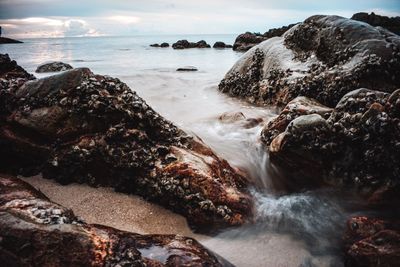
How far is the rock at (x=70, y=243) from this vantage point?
6.48 feet

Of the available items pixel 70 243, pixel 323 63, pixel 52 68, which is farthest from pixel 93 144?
pixel 52 68

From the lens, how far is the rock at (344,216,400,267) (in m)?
2.51

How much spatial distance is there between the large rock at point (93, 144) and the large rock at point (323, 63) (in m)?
3.37

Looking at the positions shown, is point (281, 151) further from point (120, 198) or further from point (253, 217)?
point (120, 198)

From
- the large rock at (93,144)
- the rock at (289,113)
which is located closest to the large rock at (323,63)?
the rock at (289,113)

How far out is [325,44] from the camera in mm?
6934

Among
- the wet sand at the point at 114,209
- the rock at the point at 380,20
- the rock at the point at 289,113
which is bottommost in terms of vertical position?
the wet sand at the point at 114,209

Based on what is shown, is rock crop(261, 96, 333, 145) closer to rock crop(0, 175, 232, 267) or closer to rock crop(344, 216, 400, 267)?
rock crop(344, 216, 400, 267)

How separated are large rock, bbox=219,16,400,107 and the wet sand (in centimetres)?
411

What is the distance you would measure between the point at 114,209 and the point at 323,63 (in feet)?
17.8

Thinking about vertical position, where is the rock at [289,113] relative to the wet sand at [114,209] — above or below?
above

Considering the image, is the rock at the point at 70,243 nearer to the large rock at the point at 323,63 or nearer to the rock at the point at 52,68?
the large rock at the point at 323,63

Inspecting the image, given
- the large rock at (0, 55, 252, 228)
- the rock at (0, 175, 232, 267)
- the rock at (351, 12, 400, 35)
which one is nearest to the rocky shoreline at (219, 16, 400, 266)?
the large rock at (0, 55, 252, 228)

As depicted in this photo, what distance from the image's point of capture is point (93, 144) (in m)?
3.66
